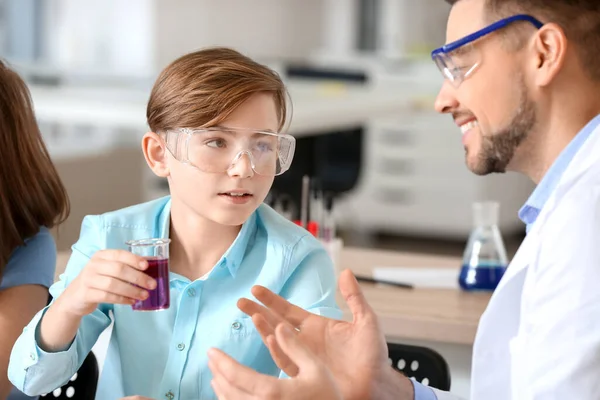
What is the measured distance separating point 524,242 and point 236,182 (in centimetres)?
46

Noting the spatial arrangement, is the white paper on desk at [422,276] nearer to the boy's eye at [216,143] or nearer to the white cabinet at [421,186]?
the boy's eye at [216,143]

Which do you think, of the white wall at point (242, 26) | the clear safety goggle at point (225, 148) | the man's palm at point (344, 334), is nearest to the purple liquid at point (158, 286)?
the man's palm at point (344, 334)

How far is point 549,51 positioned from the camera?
4.99 ft

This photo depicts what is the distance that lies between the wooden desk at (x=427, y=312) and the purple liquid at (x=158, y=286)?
0.81 metres

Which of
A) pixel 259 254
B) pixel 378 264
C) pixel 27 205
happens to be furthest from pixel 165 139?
pixel 378 264

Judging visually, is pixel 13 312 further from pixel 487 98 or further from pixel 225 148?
pixel 487 98

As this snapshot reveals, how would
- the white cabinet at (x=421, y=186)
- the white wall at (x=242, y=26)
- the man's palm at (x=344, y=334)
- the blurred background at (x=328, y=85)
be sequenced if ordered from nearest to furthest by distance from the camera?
1. the man's palm at (x=344, y=334)
2. the blurred background at (x=328, y=85)
3. the white cabinet at (x=421, y=186)
4. the white wall at (x=242, y=26)

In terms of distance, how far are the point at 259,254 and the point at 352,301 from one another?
0.34 m

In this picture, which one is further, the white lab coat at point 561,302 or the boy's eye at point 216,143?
the boy's eye at point 216,143

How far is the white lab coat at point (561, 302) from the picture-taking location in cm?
125

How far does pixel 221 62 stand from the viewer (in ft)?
5.31

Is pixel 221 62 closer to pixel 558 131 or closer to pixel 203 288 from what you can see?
pixel 203 288

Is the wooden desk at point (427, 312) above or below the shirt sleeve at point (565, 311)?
below

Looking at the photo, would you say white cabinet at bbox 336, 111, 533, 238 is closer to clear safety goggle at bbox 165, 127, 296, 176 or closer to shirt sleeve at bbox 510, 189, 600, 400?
clear safety goggle at bbox 165, 127, 296, 176
